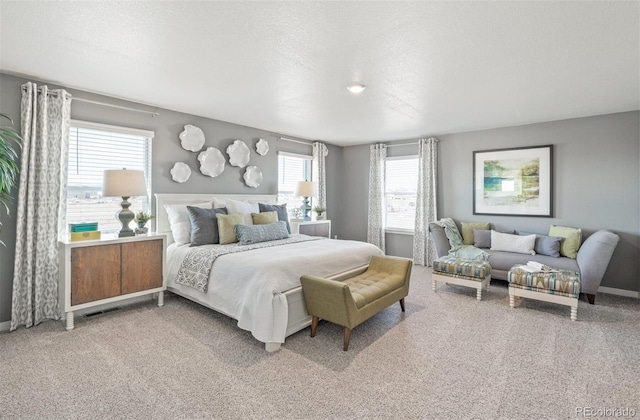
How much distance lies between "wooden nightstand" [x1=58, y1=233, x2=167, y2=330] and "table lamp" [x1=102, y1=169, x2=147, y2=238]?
22 centimetres

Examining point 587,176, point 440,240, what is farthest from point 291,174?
point 587,176

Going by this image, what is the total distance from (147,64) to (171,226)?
6.42ft

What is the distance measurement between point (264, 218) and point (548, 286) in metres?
3.40

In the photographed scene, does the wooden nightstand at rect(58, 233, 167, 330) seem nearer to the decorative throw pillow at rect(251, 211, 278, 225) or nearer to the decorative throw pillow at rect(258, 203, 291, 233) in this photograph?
the decorative throw pillow at rect(251, 211, 278, 225)

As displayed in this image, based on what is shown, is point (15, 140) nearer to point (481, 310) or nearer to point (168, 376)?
point (168, 376)

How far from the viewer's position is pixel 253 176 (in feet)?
17.1

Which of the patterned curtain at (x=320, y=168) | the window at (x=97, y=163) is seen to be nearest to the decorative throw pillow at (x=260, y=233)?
the window at (x=97, y=163)

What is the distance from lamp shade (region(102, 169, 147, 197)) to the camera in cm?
330

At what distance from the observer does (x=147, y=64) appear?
277 cm

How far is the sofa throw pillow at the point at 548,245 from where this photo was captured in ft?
14.3

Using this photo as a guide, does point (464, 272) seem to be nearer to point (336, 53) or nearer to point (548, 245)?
point (548, 245)

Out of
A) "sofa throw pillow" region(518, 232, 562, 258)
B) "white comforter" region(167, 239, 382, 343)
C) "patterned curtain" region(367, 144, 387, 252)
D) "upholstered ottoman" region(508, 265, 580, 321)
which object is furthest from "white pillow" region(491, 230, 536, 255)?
"white comforter" region(167, 239, 382, 343)

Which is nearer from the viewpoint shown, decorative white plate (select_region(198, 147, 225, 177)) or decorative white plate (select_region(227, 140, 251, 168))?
decorative white plate (select_region(198, 147, 225, 177))

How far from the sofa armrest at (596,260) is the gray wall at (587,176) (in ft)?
2.61
